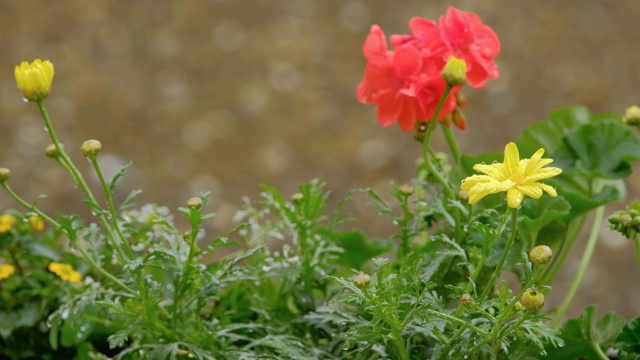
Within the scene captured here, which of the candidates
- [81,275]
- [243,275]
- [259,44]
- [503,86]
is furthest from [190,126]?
[243,275]

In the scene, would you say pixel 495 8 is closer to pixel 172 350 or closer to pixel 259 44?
pixel 259 44

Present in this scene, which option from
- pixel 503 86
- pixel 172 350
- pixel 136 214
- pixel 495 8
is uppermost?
pixel 495 8

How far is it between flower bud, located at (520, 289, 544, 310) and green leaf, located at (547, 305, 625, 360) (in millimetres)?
210

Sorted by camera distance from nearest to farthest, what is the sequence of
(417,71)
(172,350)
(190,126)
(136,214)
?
1. (172,350)
2. (417,71)
3. (136,214)
4. (190,126)

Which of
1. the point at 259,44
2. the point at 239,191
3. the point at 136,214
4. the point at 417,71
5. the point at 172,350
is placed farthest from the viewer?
the point at 259,44

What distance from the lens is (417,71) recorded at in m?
0.88

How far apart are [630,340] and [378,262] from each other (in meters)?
0.26

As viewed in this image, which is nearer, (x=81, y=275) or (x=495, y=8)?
(x=81, y=275)

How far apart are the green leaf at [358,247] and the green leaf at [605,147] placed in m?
0.22

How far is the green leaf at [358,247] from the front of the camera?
1.02 m

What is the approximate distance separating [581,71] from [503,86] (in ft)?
0.90

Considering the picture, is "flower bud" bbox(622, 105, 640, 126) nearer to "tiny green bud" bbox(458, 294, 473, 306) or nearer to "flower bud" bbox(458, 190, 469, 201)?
"flower bud" bbox(458, 190, 469, 201)

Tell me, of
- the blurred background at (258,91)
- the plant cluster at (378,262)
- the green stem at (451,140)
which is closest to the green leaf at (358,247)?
the plant cluster at (378,262)

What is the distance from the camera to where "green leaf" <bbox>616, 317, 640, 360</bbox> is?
2.59ft
